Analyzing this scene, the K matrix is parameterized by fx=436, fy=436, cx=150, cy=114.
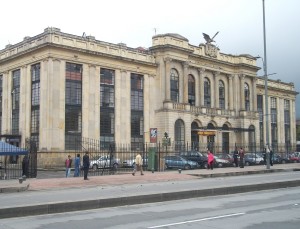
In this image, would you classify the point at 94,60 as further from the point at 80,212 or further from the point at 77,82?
the point at 80,212

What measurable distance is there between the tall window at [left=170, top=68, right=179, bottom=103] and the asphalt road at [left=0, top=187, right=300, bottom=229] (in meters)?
46.4

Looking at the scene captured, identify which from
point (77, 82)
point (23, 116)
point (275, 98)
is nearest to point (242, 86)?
point (275, 98)

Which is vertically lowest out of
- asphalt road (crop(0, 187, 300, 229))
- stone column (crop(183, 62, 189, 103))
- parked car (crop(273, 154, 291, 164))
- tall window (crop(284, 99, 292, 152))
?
asphalt road (crop(0, 187, 300, 229))

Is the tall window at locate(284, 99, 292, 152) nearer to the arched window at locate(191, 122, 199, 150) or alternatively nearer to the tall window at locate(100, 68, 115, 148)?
the arched window at locate(191, 122, 199, 150)

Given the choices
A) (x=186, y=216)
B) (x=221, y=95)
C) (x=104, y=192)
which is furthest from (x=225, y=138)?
(x=186, y=216)

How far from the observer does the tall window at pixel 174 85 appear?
62.1 meters

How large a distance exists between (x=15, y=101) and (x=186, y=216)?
4742 cm

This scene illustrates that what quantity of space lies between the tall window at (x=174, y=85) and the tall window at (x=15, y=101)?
20.9 m

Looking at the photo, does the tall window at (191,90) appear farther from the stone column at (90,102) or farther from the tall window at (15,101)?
the tall window at (15,101)

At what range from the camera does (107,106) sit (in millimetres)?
55844

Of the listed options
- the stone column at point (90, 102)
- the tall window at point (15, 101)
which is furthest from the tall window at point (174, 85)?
the tall window at point (15, 101)

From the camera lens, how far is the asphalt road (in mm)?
10906

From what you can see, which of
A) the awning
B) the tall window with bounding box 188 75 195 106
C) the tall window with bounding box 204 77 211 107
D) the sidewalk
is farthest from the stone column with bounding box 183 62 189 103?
the awning

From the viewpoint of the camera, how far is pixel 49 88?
49.8m
